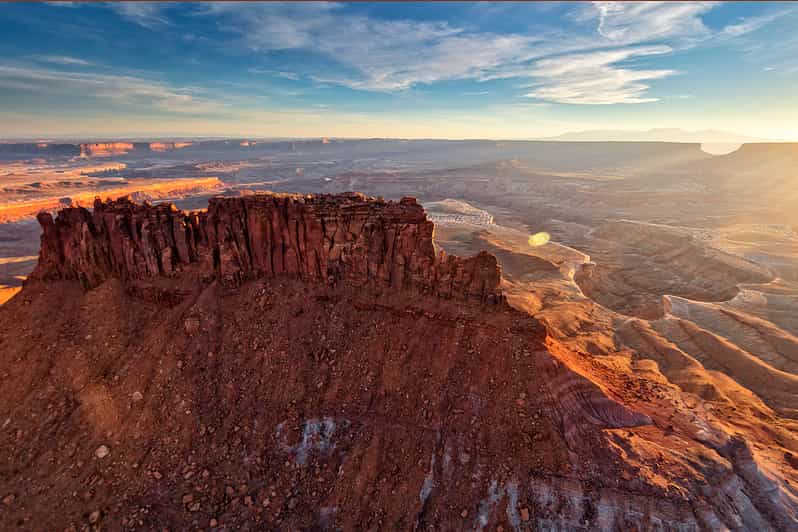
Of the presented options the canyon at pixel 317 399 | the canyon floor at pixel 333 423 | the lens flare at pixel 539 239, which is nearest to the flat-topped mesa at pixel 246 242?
the canyon at pixel 317 399

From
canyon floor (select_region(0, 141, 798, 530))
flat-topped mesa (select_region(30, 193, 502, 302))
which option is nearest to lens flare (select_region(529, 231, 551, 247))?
canyon floor (select_region(0, 141, 798, 530))

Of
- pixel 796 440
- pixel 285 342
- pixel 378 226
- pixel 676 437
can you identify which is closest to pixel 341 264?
pixel 378 226

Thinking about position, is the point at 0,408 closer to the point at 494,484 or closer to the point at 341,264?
the point at 341,264

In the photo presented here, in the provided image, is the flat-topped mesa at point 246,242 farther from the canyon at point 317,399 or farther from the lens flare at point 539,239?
the lens flare at point 539,239

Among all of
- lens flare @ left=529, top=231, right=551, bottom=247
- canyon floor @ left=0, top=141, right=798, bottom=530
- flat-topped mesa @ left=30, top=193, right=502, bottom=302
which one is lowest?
lens flare @ left=529, top=231, right=551, bottom=247

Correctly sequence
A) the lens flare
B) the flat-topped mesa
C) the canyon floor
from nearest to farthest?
the canyon floor < the flat-topped mesa < the lens flare

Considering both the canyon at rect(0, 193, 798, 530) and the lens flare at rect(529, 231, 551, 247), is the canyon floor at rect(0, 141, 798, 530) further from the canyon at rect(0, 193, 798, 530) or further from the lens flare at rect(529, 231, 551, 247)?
the lens flare at rect(529, 231, 551, 247)

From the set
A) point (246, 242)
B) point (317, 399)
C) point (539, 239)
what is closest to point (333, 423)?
point (317, 399)
